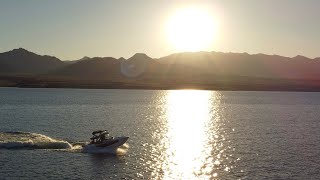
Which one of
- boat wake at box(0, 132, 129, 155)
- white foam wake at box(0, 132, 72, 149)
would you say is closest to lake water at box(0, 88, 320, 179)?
white foam wake at box(0, 132, 72, 149)

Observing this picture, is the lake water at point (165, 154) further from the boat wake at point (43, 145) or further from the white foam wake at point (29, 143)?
the boat wake at point (43, 145)

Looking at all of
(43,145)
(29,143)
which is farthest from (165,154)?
(29,143)

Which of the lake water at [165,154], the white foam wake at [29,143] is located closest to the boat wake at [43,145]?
the white foam wake at [29,143]

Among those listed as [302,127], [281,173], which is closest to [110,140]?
[281,173]

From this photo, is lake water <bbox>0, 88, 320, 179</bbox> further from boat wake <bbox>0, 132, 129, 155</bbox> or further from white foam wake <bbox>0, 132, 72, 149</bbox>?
boat wake <bbox>0, 132, 129, 155</bbox>

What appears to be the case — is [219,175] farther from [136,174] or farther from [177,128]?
[177,128]

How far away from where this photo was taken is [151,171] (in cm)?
5519

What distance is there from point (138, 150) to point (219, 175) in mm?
19329

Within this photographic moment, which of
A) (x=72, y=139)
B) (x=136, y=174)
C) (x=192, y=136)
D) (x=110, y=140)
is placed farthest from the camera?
(x=192, y=136)

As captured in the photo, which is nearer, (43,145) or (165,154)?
(43,145)

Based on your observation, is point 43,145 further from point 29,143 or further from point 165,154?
point 165,154

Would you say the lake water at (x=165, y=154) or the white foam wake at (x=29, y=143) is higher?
the white foam wake at (x=29, y=143)

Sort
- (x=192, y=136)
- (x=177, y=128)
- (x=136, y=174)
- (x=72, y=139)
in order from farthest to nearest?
(x=177, y=128) < (x=192, y=136) < (x=72, y=139) < (x=136, y=174)

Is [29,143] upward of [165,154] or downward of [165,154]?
upward
